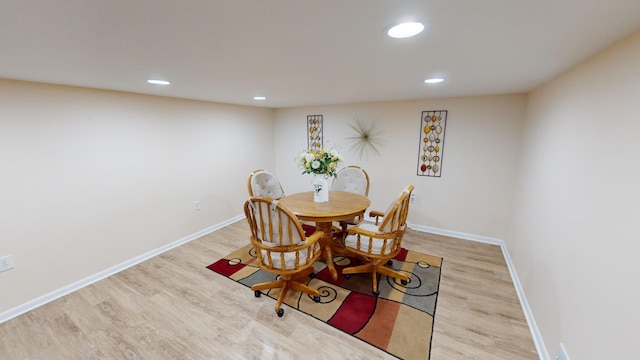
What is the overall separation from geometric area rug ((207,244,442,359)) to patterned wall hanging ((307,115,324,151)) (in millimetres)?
2116

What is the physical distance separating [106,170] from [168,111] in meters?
0.99

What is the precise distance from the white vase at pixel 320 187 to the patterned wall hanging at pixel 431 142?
1.67 m

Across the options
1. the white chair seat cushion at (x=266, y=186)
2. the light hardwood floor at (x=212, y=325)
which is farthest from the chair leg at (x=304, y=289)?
the white chair seat cushion at (x=266, y=186)

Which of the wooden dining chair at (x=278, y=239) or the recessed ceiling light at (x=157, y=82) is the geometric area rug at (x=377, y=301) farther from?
the recessed ceiling light at (x=157, y=82)

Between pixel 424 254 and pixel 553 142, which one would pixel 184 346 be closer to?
pixel 424 254

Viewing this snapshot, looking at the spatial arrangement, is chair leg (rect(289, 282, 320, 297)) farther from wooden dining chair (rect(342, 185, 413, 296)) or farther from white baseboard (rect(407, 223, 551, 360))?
white baseboard (rect(407, 223, 551, 360))

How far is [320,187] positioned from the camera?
2.78 meters

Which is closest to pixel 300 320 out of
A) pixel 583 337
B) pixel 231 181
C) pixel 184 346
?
pixel 184 346

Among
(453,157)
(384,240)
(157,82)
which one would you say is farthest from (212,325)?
(453,157)

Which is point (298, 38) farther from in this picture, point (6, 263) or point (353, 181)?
point (6, 263)

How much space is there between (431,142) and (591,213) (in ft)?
7.61

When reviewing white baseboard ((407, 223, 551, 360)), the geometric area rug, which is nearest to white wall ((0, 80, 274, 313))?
the geometric area rug

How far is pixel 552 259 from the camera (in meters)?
1.70

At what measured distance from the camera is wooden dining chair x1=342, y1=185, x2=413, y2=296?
2.12 m
